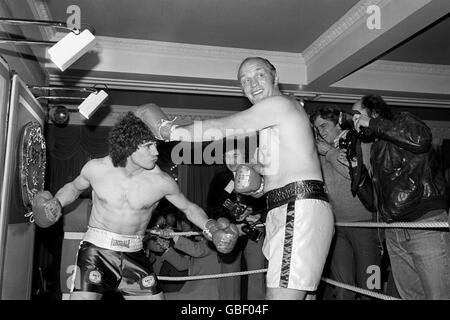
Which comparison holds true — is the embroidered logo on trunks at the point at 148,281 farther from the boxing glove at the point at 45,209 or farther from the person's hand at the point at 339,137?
the person's hand at the point at 339,137

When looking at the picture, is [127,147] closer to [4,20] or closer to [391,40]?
[4,20]

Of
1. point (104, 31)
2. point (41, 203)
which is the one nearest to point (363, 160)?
point (41, 203)

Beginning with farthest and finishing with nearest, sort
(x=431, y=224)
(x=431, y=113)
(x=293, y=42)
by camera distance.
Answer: (x=431, y=113)
(x=293, y=42)
(x=431, y=224)

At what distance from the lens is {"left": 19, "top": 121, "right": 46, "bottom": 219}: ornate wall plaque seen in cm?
263

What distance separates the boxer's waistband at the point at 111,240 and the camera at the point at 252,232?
1.21 meters

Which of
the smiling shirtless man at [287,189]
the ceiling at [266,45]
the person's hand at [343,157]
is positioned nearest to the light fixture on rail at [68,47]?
the ceiling at [266,45]

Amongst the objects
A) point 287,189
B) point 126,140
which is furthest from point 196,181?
point 287,189

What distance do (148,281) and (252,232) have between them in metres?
1.25

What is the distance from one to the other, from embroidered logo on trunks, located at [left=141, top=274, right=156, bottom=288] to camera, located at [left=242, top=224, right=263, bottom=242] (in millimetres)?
1163

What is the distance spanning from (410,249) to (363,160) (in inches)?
34.7

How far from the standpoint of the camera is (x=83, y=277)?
88.2 inches

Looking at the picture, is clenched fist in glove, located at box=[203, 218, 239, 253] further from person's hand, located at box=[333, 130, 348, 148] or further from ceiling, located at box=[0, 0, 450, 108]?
ceiling, located at box=[0, 0, 450, 108]

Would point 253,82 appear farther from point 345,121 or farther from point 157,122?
point 345,121

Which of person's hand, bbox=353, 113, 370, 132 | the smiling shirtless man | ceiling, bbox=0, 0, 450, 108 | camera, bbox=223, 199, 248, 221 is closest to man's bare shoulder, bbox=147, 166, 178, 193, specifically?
the smiling shirtless man
